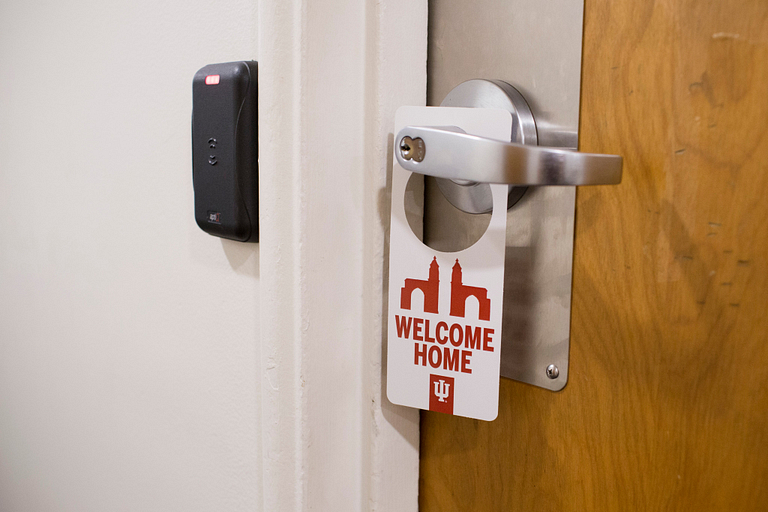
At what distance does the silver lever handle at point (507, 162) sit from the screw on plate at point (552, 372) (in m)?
0.15

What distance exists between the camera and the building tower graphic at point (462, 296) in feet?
1.27

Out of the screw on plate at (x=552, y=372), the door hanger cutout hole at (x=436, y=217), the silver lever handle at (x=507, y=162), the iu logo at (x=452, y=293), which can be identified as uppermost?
the silver lever handle at (x=507, y=162)

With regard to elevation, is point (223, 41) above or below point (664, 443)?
above

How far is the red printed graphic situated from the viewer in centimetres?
41

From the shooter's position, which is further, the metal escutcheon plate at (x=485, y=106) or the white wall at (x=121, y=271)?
the white wall at (x=121, y=271)

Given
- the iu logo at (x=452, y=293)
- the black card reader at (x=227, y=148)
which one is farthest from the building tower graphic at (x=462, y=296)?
the black card reader at (x=227, y=148)

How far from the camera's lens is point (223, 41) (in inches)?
18.2

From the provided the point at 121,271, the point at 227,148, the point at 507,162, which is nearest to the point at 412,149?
the point at 507,162

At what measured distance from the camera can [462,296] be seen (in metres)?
0.40

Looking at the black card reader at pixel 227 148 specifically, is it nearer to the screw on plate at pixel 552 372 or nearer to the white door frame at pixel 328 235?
the white door frame at pixel 328 235

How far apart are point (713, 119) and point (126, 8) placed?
0.57 m

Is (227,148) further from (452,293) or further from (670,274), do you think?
(670,274)

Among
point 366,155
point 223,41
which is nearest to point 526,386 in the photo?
point 366,155

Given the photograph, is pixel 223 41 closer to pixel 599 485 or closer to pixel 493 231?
pixel 493 231
